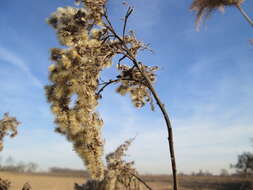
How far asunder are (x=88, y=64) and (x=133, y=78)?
1053 millimetres

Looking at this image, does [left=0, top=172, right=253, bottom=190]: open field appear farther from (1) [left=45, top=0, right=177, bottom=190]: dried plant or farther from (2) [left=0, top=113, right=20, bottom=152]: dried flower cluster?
(1) [left=45, top=0, right=177, bottom=190]: dried plant

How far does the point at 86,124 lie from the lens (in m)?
3.47

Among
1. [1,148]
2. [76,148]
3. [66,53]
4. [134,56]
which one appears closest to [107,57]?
[134,56]

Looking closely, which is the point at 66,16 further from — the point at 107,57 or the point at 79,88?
the point at 79,88

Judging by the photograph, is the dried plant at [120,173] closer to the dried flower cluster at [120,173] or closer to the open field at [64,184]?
the dried flower cluster at [120,173]

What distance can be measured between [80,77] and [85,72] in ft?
0.38

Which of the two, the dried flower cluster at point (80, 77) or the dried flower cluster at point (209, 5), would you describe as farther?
the dried flower cluster at point (209, 5)

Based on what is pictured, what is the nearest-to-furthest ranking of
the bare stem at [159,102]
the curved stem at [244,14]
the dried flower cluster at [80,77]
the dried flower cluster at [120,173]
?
the dried flower cluster at [80,77] → the bare stem at [159,102] → the dried flower cluster at [120,173] → the curved stem at [244,14]

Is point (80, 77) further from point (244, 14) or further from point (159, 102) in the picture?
point (244, 14)

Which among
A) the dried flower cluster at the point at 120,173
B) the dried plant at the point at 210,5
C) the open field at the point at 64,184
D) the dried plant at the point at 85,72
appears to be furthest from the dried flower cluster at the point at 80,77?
the open field at the point at 64,184

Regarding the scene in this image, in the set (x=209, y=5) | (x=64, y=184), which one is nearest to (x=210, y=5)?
(x=209, y=5)

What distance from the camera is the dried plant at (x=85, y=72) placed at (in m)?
3.50

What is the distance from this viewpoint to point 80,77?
140 inches

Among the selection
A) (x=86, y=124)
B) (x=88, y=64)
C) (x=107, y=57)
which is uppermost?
(x=107, y=57)
